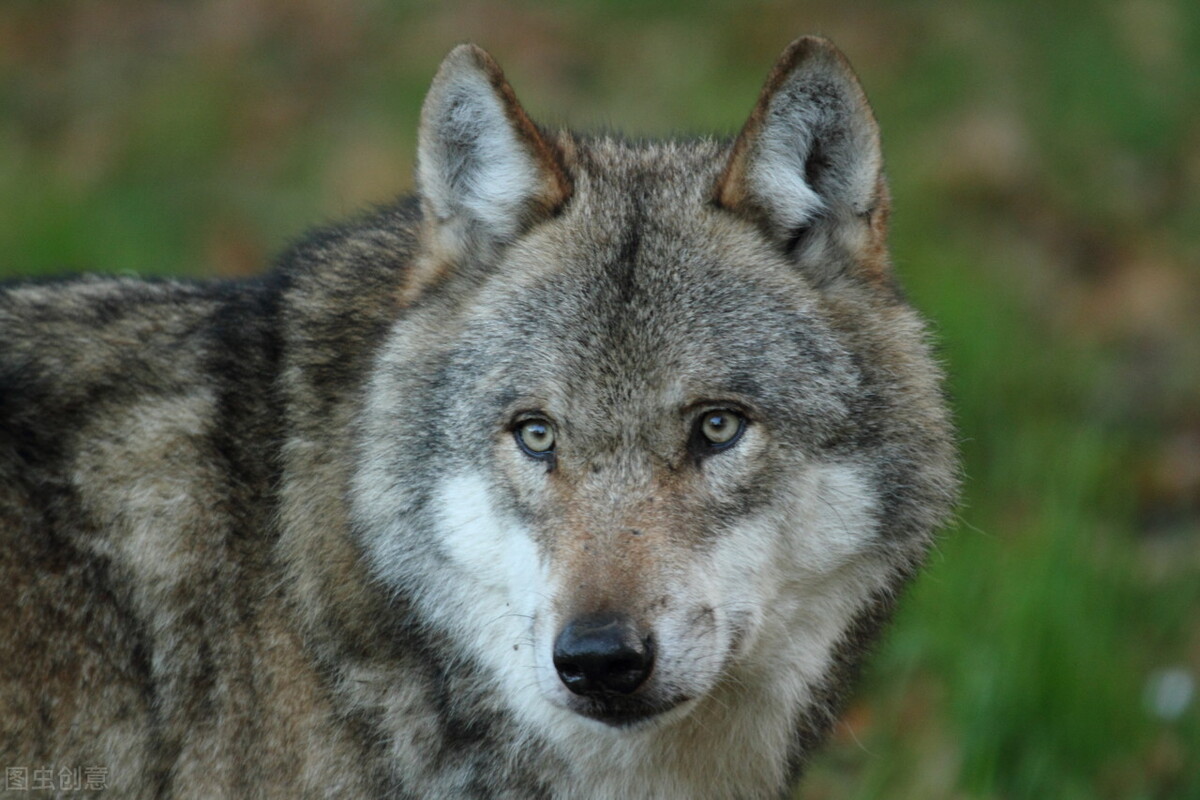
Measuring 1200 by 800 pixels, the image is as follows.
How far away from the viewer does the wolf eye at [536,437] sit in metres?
3.34

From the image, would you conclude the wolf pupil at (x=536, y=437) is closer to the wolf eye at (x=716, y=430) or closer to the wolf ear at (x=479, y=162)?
the wolf eye at (x=716, y=430)

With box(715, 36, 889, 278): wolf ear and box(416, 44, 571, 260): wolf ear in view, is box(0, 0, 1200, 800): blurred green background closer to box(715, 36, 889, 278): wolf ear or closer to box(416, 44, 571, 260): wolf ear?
box(715, 36, 889, 278): wolf ear

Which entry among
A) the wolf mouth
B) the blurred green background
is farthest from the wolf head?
the blurred green background

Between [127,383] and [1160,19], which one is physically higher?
[1160,19]

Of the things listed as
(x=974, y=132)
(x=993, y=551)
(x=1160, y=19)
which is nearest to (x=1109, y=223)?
(x=974, y=132)

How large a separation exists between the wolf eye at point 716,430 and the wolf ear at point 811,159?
24.5 inches

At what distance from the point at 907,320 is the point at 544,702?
1.45 m

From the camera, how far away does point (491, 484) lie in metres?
3.33

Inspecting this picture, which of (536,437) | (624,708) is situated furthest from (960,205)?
(624,708)

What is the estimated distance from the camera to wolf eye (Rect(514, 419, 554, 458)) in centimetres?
334

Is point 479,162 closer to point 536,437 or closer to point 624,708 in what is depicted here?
point 536,437

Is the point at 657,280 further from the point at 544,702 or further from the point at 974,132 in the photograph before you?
the point at 974,132

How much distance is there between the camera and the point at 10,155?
9.34 metres

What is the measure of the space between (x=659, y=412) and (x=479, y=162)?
892 mm
